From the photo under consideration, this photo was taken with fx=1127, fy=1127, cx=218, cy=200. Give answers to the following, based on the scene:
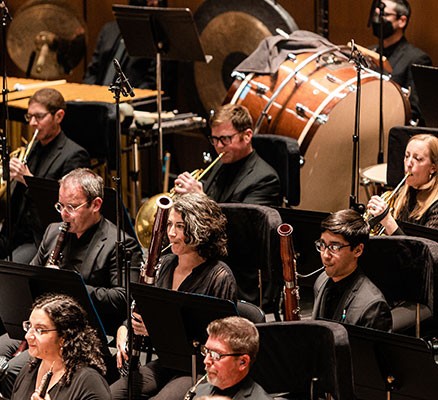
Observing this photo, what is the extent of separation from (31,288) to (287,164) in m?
1.99

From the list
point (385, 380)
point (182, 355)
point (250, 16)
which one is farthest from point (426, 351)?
point (250, 16)

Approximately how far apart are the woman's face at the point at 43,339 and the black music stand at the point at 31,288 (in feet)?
0.73

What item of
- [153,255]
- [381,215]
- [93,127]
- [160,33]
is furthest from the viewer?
[93,127]

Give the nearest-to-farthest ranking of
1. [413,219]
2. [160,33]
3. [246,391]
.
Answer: [246,391] → [413,219] → [160,33]

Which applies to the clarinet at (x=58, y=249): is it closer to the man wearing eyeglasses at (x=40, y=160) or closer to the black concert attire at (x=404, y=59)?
the man wearing eyeglasses at (x=40, y=160)

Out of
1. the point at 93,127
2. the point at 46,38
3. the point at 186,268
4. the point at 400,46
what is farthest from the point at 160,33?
the point at 186,268

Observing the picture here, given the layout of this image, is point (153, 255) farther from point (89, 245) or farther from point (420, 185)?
point (420, 185)

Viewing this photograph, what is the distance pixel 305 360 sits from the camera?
420cm

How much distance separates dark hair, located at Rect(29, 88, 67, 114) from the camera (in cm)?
679

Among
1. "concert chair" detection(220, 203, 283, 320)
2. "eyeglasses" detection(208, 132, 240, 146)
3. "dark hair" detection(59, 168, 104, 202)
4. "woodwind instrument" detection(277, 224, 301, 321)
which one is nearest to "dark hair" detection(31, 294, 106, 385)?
"woodwind instrument" detection(277, 224, 301, 321)

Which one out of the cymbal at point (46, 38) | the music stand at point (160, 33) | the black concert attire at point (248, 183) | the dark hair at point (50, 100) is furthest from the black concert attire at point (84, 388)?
the cymbal at point (46, 38)

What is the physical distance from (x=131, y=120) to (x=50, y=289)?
3011 millimetres

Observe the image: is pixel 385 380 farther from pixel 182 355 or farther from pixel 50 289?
pixel 50 289

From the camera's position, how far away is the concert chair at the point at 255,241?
209 inches
